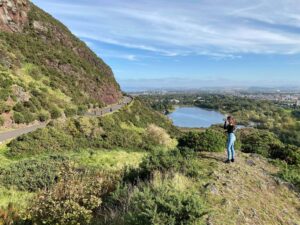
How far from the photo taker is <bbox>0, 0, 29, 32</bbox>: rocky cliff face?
50.6 m

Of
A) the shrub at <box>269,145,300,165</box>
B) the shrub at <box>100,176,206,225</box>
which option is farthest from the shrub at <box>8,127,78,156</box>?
the shrub at <box>100,176,206,225</box>

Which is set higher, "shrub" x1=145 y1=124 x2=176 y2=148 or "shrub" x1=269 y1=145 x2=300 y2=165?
"shrub" x1=269 y1=145 x2=300 y2=165

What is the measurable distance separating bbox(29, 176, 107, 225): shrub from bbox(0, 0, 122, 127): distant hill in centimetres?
2469

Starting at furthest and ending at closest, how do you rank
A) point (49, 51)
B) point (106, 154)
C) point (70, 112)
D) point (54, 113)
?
point (49, 51), point (70, 112), point (54, 113), point (106, 154)

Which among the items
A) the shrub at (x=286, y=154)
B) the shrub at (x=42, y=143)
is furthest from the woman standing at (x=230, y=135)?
the shrub at (x=42, y=143)

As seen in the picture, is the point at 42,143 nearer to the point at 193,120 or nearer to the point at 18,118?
the point at 18,118

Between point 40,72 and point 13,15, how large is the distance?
13.0 meters

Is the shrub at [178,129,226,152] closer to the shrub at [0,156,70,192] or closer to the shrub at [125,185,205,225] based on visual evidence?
the shrub at [0,156,70,192]

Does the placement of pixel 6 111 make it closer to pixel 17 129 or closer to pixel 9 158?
pixel 17 129

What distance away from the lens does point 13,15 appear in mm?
53438

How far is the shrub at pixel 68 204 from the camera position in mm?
6777

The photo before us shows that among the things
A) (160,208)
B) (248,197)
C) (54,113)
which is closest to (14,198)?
(160,208)

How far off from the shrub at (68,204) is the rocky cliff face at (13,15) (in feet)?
159

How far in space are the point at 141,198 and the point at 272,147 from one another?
13630 mm
